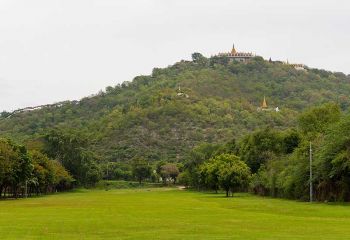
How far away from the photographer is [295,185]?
7625 centimetres

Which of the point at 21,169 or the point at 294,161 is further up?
the point at 294,161

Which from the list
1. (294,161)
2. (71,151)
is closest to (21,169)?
(294,161)

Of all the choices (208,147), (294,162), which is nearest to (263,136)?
(294,162)

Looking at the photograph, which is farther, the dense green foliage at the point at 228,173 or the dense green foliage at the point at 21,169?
the dense green foliage at the point at 228,173

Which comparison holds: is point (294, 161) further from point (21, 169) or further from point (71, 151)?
point (71, 151)

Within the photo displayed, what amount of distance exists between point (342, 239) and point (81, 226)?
14293 millimetres

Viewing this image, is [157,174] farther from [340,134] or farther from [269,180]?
[340,134]

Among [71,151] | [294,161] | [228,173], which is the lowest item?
[228,173]

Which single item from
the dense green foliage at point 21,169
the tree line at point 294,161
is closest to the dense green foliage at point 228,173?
the tree line at point 294,161

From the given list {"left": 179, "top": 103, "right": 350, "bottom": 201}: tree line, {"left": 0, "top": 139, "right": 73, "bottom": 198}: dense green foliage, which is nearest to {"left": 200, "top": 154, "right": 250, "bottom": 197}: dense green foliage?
{"left": 179, "top": 103, "right": 350, "bottom": 201}: tree line

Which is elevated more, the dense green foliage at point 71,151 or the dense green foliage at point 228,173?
the dense green foliage at point 71,151

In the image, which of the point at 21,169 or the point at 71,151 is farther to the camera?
the point at 71,151

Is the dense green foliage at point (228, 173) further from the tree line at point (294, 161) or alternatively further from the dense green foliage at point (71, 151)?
the dense green foliage at point (71, 151)

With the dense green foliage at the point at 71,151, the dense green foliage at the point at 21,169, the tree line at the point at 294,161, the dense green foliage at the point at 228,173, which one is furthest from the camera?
the dense green foliage at the point at 71,151
